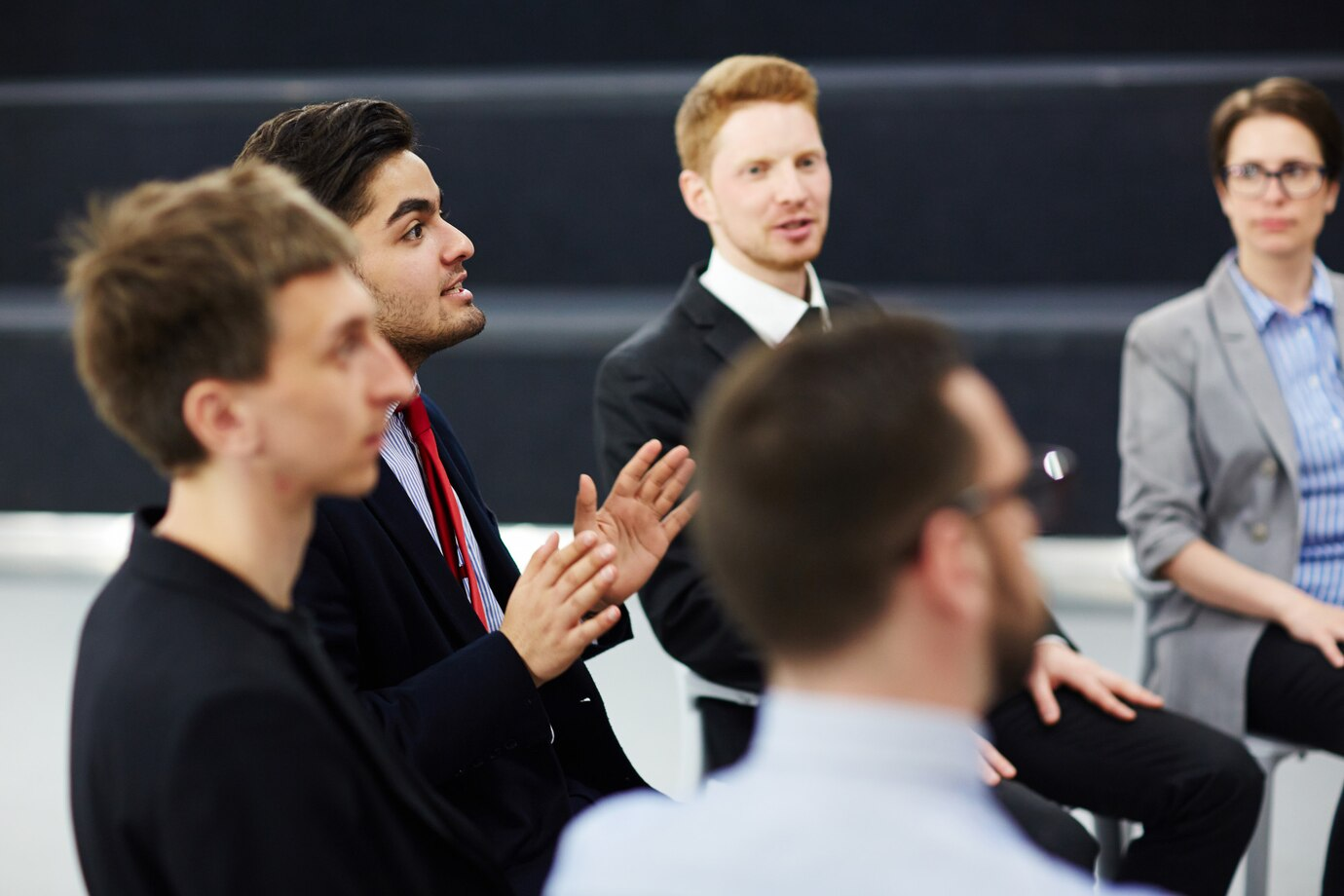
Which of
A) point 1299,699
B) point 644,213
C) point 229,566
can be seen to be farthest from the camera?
point 644,213

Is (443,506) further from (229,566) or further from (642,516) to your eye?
(229,566)

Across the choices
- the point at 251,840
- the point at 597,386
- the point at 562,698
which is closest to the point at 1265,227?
the point at 597,386

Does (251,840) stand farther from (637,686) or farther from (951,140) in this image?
(951,140)

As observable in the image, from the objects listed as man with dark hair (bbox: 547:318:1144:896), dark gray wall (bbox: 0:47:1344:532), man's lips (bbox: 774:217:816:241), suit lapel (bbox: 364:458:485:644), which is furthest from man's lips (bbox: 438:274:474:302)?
dark gray wall (bbox: 0:47:1344:532)

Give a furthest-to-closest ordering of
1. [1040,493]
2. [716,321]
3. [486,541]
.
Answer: [716,321]
[486,541]
[1040,493]

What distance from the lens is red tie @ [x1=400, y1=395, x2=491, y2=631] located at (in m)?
1.83

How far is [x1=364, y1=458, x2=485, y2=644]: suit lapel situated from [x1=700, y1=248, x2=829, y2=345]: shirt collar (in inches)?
36.6

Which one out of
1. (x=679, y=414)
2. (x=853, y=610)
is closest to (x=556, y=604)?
(x=853, y=610)

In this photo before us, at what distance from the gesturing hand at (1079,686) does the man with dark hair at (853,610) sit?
4.32 ft

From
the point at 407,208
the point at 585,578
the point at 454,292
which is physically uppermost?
the point at 407,208

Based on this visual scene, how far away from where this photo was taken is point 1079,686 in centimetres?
222

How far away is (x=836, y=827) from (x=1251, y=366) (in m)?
2.00

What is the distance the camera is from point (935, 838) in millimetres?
828

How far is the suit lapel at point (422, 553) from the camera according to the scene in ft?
5.44
